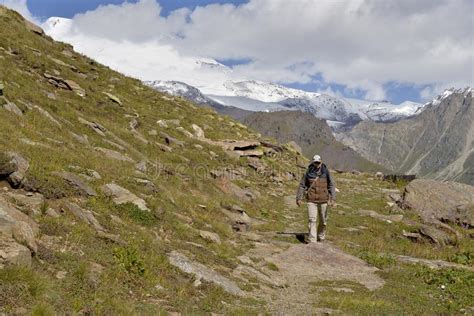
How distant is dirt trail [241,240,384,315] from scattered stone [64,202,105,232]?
4642mm

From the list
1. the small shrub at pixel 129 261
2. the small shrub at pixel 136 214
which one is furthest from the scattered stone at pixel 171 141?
the small shrub at pixel 129 261

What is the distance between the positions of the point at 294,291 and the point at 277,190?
70.9ft

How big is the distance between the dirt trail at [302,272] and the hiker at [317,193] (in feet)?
5.28

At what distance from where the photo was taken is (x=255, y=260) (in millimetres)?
15789

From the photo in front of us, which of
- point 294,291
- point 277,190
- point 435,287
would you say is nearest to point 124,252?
point 294,291

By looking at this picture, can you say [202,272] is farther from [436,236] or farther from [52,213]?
[436,236]

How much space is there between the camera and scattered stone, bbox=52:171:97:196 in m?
14.0

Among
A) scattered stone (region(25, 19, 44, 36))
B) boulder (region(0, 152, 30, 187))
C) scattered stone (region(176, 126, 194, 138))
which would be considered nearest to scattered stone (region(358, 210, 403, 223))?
scattered stone (region(176, 126, 194, 138))

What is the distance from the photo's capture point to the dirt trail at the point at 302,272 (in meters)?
11.9

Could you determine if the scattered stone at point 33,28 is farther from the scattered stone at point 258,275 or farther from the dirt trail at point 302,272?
the scattered stone at point 258,275

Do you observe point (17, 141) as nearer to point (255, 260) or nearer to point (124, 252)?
point (124, 252)

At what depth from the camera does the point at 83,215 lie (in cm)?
1244

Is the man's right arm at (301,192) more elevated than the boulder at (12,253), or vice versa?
the man's right arm at (301,192)

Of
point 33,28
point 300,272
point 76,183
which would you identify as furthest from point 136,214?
point 33,28
